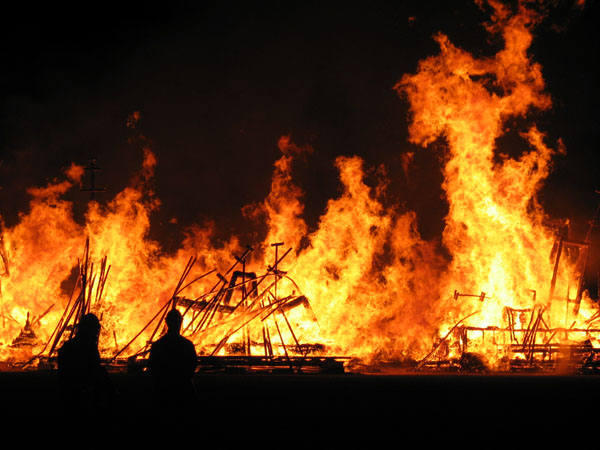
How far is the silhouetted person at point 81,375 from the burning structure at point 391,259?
59.9 ft

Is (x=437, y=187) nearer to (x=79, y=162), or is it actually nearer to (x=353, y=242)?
(x=353, y=242)

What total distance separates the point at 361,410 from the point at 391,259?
2422cm

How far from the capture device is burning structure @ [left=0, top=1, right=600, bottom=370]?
92.6 ft

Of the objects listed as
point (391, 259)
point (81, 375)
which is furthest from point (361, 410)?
point (391, 259)

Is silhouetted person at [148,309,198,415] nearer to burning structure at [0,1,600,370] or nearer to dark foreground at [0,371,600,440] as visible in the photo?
dark foreground at [0,371,600,440]

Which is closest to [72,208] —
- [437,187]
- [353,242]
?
[353,242]

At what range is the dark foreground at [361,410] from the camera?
883 cm

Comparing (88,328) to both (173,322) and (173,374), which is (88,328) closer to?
(173,322)

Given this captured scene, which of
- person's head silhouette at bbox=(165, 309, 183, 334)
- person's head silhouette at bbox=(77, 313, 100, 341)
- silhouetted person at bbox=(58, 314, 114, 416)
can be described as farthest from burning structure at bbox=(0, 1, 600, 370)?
person's head silhouette at bbox=(165, 309, 183, 334)

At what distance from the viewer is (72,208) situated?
3531cm

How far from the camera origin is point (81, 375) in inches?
321

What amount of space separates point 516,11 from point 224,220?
19135 mm

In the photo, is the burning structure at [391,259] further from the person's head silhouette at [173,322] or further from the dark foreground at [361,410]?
the person's head silhouette at [173,322]

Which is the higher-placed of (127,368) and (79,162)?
(79,162)
